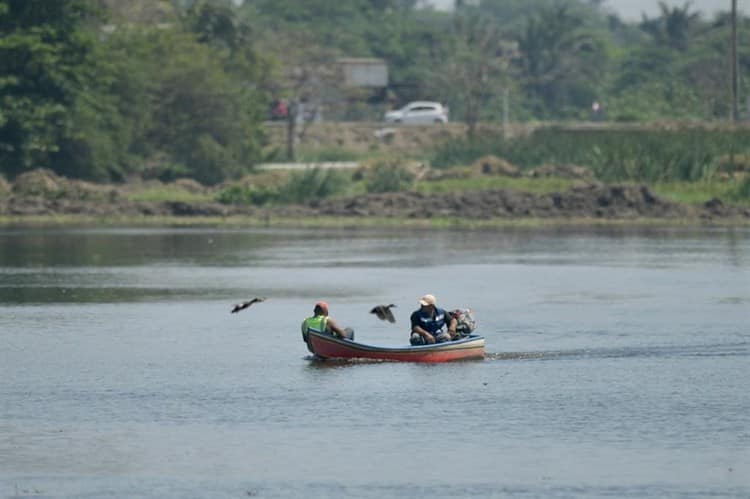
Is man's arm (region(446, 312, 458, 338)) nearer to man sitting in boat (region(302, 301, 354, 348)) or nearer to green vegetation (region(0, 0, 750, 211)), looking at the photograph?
man sitting in boat (region(302, 301, 354, 348))

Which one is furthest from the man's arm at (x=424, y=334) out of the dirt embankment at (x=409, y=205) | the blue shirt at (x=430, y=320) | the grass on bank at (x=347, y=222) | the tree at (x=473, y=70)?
the tree at (x=473, y=70)

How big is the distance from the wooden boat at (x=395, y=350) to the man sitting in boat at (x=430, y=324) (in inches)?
11.7

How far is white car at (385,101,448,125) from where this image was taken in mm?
114500

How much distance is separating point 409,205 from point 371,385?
137ft

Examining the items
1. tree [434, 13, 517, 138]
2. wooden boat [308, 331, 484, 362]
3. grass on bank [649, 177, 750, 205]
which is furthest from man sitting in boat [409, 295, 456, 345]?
tree [434, 13, 517, 138]

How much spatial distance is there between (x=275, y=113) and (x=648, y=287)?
245 ft

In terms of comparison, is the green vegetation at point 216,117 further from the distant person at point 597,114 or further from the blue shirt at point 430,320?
the blue shirt at point 430,320

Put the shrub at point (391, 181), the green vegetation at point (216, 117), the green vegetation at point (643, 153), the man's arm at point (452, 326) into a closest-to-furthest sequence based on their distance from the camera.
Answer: the man's arm at point (452, 326) → the green vegetation at point (643, 153) → the green vegetation at point (216, 117) → the shrub at point (391, 181)

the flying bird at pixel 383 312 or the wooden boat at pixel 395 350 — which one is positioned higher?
the flying bird at pixel 383 312

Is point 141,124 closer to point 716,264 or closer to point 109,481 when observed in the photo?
point 716,264

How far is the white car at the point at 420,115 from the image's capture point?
114 m

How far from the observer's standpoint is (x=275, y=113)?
114125mm

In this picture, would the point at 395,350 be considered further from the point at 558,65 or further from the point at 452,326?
the point at 558,65

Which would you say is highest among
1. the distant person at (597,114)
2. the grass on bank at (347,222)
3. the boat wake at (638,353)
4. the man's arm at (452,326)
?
the distant person at (597,114)
